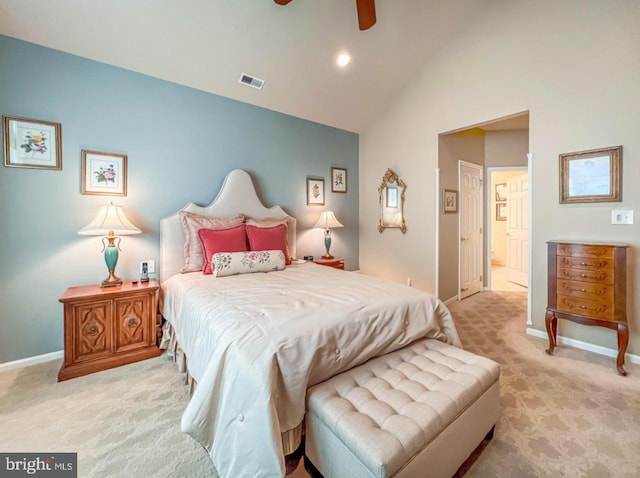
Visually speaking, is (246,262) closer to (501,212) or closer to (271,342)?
(271,342)

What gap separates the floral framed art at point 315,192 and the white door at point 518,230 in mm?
3774

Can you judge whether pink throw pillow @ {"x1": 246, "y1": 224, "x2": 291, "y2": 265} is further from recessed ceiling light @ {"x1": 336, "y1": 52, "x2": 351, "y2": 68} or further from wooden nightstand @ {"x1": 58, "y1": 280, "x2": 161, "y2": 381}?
recessed ceiling light @ {"x1": 336, "y1": 52, "x2": 351, "y2": 68}

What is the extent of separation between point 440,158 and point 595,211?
1.74 m

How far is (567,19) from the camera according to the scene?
270 cm

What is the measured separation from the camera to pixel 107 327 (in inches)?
91.7

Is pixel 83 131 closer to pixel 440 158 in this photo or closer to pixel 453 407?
pixel 453 407

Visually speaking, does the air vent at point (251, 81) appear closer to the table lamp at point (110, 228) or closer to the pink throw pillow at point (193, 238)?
the pink throw pillow at point (193, 238)

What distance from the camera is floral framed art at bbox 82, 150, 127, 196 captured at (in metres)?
2.60

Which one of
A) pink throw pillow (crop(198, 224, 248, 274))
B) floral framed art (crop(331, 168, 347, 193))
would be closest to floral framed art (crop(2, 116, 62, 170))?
pink throw pillow (crop(198, 224, 248, 274))

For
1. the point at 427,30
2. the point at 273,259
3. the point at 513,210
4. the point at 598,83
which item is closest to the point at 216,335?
the point at 273,259

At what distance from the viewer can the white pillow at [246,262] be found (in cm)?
265

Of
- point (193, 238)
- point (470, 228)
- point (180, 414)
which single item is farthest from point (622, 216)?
point (193, 238)

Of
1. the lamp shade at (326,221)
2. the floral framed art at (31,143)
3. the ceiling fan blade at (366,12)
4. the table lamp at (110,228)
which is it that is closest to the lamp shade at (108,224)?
the table lamp at (110,228)

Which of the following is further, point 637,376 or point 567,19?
point 567,19
